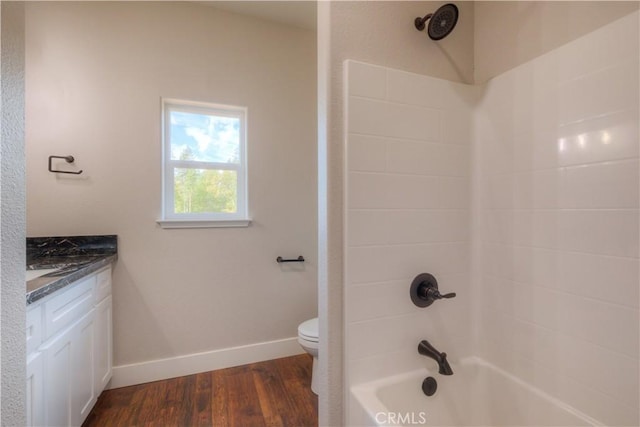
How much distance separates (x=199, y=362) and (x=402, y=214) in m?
1.93

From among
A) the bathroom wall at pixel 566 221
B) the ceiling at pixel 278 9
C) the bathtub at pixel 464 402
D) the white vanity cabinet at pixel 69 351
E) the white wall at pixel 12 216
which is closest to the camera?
the white wall at pixel 12 216

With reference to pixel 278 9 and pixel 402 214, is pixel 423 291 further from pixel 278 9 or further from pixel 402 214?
pixel 278 9

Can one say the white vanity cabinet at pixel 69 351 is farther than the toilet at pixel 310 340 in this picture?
No

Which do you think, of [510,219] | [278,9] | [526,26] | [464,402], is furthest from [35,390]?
[278,9]

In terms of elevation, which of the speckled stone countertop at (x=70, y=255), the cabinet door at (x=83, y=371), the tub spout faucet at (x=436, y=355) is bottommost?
the cabinet door at (x=83, y=371)

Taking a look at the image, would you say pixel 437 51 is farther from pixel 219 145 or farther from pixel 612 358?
pixel 219 145

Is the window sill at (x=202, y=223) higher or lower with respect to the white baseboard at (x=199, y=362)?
higher

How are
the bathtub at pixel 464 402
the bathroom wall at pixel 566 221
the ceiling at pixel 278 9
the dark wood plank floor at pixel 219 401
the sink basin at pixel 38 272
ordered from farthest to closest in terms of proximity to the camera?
the ceiling at pixel 278 9, the dark wood plank floor at pixel 219 401, the sink basin at pixel 38 272, the bathtub at pixel 464 402, the bathroom wall at pixel 566 221

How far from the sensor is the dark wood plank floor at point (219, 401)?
159cm

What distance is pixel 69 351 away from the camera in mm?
1311

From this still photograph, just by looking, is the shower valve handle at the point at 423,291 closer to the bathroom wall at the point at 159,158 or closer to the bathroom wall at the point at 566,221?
the bathroom wall at the point at 566,221

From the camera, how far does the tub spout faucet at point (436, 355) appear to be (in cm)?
101

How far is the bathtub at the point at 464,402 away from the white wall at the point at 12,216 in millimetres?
898

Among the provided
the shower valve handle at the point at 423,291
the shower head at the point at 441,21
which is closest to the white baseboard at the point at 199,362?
the shower valve handle at the point at 423,291
